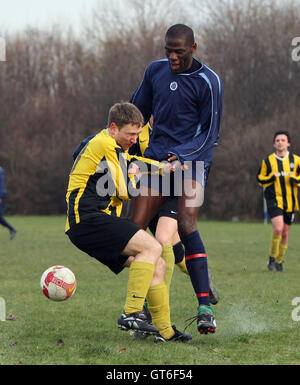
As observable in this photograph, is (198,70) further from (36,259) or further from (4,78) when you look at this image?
(4,78)

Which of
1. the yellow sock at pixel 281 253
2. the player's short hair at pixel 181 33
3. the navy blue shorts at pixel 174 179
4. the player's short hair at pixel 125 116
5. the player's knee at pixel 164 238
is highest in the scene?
the player's short hair at pixel 181 33

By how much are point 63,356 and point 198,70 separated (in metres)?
2.38

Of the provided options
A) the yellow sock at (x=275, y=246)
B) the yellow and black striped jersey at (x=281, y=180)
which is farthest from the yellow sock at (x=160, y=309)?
the yellow and black striped jersey at (x=281, y=180)

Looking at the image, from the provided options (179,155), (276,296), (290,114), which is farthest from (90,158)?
(290,114)

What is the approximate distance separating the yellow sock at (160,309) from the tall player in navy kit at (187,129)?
377mm

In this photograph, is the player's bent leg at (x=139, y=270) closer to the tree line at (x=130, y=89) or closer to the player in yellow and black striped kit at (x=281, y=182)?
the player in yellow and black striped kit at (x=281, y=182)

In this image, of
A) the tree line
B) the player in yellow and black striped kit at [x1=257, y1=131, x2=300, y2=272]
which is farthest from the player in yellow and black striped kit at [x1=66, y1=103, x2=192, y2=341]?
the tree line

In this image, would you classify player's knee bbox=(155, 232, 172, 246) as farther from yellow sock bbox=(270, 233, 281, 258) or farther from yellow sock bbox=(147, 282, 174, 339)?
yellow sock bbox=(270, 233, 281, 258)

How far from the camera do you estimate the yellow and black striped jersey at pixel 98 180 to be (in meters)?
4.71

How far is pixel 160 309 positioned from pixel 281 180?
251 inches

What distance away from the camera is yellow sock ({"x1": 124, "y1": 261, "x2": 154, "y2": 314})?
456cm

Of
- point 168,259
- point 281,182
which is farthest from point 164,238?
point 281,182

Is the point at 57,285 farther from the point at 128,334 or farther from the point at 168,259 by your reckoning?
the point at 168,259

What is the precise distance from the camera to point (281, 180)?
1069 centimetres
